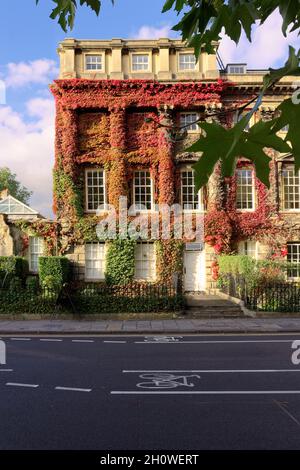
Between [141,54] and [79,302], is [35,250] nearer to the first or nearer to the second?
[79,302]

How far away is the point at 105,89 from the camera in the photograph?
87.2ft

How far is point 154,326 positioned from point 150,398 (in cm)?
966

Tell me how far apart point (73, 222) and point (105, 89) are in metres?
7.67

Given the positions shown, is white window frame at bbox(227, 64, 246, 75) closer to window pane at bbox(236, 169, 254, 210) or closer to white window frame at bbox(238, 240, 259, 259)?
window pane at bbox(236, 169, 254, 210)

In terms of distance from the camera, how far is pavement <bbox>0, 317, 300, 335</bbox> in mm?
16552

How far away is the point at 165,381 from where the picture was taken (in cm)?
908

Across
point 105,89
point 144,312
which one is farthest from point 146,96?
point 144,312

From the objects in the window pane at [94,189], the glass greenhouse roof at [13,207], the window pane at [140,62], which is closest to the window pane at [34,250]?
the window pane at [94,189]

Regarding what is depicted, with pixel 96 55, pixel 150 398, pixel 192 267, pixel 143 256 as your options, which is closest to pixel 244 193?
pixel 192 267

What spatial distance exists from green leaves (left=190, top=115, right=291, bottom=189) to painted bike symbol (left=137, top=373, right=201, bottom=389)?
24.4 feet

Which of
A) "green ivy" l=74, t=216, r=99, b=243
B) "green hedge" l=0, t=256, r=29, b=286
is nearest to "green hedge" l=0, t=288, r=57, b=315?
"green hedge" l=0, t=256, r=29, b=286

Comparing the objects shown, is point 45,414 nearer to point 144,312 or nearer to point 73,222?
point 144,312

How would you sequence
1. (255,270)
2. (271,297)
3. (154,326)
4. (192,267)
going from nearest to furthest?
(154,326), (271,297), (255,270), (192,267)

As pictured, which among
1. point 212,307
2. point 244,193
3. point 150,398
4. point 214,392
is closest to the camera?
point 150,398
